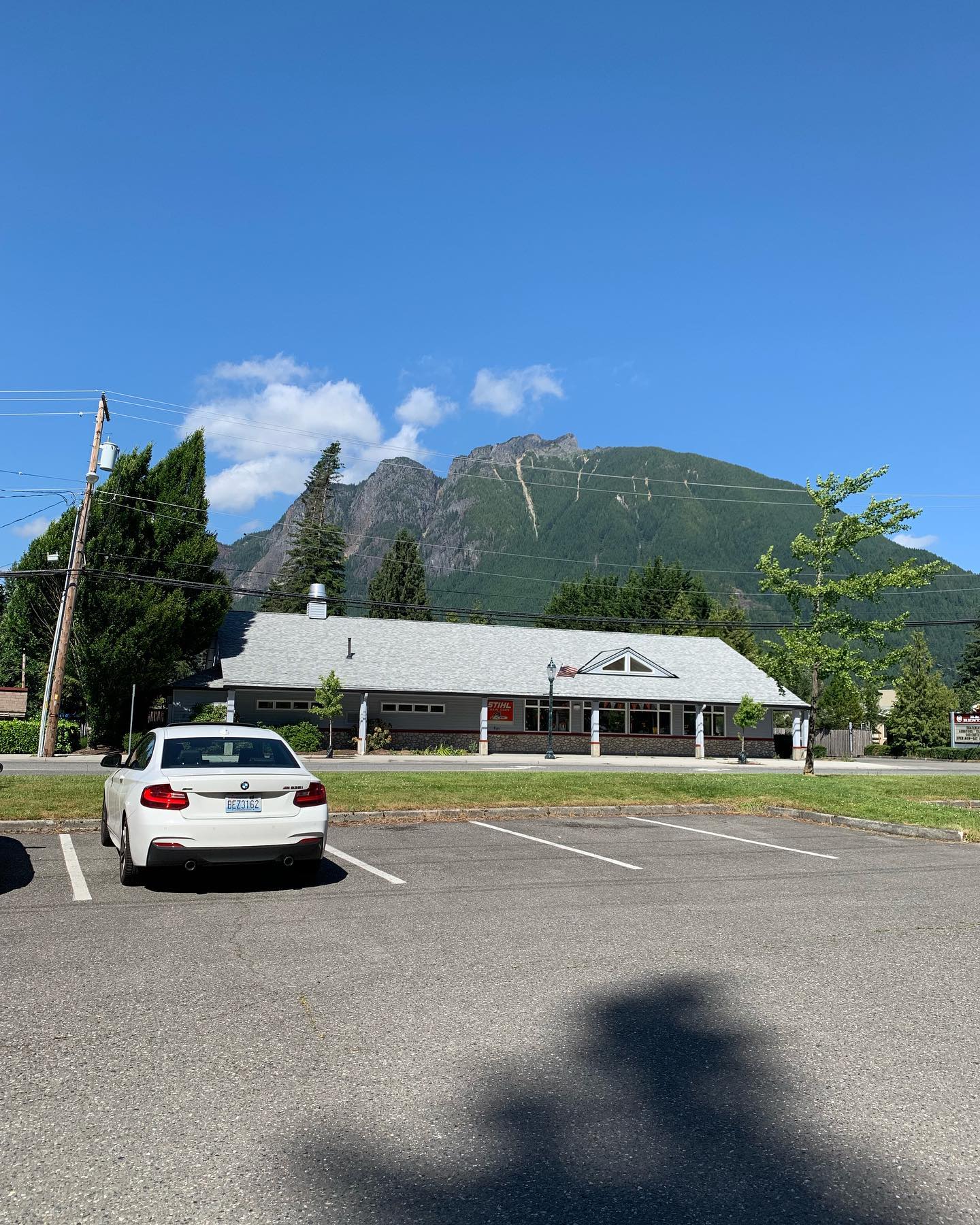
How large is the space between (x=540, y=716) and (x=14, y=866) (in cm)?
3876

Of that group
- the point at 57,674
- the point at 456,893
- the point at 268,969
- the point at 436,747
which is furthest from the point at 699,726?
the point at 268,969

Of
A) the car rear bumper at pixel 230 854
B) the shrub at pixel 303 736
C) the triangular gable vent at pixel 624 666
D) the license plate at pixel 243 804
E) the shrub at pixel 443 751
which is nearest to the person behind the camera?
the car rear bumper at pixel 230 854

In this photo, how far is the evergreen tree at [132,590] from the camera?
38125 millimetres

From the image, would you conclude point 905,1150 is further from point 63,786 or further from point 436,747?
point 436,747

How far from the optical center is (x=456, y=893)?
9352mm

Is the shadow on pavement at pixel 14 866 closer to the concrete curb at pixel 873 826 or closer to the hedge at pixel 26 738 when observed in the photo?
the concrete curb at pixel 873 826

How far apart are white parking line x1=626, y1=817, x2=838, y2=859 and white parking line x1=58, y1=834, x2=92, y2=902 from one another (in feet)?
29.1

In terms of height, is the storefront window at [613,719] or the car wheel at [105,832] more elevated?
the storefront window at [613,719]

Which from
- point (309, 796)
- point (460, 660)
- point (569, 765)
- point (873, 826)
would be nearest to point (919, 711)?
point (460, 660)

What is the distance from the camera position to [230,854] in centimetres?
894

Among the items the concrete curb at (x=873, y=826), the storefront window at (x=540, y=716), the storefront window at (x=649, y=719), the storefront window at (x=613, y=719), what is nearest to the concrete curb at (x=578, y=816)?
the concrete curb at (x=873, y=826)

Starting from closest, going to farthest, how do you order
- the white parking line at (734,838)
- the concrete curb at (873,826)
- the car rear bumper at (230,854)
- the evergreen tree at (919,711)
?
the car rear bumper at (230,854), the white parking line at (734,838), the concrete curb at (873,826), the evergreen tree at (919,711)

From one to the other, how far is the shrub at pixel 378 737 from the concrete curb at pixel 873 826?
27572 millimetres

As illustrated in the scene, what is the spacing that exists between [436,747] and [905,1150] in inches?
1647
